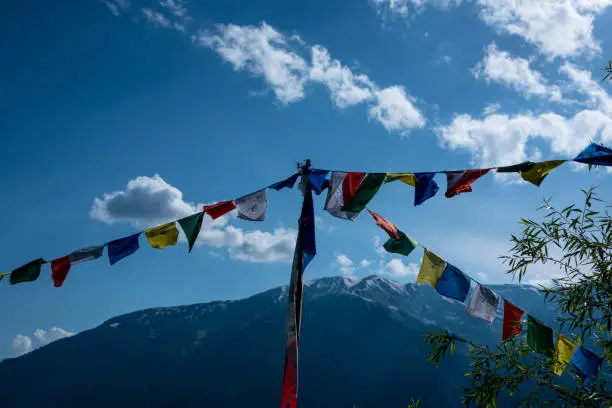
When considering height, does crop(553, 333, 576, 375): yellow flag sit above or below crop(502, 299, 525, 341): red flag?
below

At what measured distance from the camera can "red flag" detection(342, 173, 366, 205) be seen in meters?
8.48

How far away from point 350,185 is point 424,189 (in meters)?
1.39

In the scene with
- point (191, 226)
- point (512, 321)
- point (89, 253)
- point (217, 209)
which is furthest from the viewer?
point (89, 253)

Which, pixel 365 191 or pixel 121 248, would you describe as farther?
pixel 121 248

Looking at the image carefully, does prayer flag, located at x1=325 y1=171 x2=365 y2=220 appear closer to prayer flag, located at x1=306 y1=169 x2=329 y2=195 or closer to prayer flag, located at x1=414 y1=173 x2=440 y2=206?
prayer flag, located at x1=306 y1=169 x2=329 y2=195

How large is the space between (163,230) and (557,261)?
7118mm

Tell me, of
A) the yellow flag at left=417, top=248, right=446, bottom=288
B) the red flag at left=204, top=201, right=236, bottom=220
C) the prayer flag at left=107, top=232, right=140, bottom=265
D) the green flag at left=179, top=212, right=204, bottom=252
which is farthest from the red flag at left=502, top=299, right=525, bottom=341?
the prayer flag at left=107, top=232, right=140, bottom=265

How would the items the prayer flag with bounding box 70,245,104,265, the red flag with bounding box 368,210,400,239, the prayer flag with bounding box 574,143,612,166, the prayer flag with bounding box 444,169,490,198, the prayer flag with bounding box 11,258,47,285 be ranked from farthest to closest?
the prayer flag with bounding box 11,258,47,285, the prayer flag with bounding box 70,245,104,265, the red flag with bounding box 368,210,400,239, the prayer flag with bounding box 444,169,490,198, the prayer flag with bounding box 574,143,612,166

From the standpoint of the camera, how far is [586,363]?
725 centimetres

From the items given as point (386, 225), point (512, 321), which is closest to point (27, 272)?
point (386, 225)

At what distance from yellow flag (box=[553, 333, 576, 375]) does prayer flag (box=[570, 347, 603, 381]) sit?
0.32 feet

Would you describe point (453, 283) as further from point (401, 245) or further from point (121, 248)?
point (121, 248)

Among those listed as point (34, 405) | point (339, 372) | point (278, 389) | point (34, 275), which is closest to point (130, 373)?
point (34, 405)

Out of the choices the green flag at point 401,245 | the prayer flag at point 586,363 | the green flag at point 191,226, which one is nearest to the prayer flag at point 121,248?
the green flag at point 191,226
